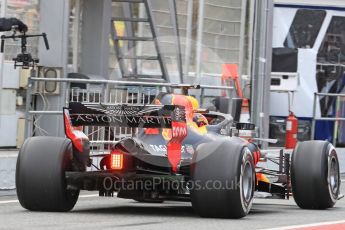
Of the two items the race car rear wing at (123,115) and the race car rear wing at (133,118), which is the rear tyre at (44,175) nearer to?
the race car rear wing at (133,118)

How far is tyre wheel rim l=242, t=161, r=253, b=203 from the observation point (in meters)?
11.2

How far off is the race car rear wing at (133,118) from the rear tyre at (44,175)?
0.81ft

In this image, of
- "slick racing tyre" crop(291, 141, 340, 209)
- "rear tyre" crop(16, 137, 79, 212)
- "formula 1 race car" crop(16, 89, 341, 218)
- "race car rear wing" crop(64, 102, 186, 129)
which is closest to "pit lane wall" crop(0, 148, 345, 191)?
"formula 1 race car" crop(16, 89, 341, 218)

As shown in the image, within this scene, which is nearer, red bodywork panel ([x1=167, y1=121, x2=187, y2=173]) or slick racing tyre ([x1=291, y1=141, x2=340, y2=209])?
red bodywork panel ([x1=167, y1=121, x2=187, y2=173])

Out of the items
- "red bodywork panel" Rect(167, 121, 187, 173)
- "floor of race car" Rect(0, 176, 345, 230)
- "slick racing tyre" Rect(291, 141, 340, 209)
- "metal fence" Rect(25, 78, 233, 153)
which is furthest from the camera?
"metal fence" Rect(25, 78, 233, 153)

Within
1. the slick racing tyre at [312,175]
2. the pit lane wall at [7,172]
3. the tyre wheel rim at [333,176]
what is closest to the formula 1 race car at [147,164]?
the slick racing tyre at [312,175]

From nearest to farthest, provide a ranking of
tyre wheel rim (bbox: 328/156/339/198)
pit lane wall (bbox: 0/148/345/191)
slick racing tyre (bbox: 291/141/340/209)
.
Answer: slick racing tyre (bbox: 291/141/340/209) < tyre wheel rim (bbox: 328/156/339/198) < pit lane wall (bbox: 0/148/345/191)

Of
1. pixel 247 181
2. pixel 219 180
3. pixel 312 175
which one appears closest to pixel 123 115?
pixel 219 180

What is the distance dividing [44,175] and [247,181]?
7.05 ft

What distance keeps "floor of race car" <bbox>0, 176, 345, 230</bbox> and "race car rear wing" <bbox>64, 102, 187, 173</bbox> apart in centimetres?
76

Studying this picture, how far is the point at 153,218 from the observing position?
1109cm

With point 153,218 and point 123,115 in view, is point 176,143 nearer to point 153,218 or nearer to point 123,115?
point 123,115

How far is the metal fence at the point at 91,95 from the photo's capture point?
51.8 feet

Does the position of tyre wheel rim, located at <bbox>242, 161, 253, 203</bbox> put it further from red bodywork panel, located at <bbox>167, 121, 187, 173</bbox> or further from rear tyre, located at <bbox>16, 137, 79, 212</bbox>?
rear tyre, located at <bbox>16, 137, 79, 212</bbox>
